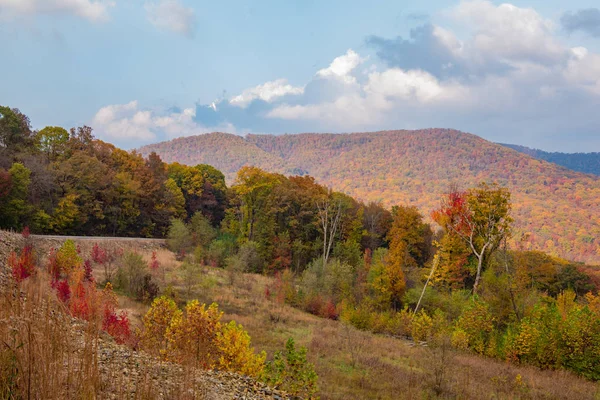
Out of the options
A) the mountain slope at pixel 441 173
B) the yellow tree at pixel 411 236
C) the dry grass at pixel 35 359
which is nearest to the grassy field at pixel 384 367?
the dry grass at pixel 35 359

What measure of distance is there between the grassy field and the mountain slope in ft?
103

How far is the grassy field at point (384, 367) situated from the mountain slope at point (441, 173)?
→ 103ft

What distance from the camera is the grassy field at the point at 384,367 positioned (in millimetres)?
10094

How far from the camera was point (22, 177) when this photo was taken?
1012 inches

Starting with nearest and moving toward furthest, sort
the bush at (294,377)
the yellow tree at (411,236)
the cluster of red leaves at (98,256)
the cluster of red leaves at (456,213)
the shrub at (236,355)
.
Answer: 1. the bush at (294,377)
2. the shrub at (236,355)
3. the cluster of red leaves at (98,256)
4. the cluster of red leaves at (456,213)
5. the yellow tree at (411,236)

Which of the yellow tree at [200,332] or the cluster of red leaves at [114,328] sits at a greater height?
the yellow tree at [200,332]

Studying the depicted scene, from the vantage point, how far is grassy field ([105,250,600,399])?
397 inches

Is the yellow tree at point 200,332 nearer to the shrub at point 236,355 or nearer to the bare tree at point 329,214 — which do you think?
the shrub at point 236,355

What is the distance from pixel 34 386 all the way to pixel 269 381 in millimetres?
5272

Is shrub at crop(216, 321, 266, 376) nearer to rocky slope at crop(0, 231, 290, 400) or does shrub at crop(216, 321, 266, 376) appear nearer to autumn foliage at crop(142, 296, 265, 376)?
autumn foliage at crop(142, 296, 265, 376)

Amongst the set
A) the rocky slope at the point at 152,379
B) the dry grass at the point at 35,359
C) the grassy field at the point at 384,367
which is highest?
the dry grass at the point at 35,359

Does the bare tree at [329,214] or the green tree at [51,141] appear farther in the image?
the bare tree at [329,214]

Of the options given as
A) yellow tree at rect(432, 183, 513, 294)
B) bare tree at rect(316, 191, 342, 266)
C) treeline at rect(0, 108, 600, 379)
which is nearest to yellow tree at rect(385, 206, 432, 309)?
treeline at rect(0, 108, 600, 379)

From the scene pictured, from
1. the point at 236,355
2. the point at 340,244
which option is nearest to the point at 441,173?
the point at 340,244
